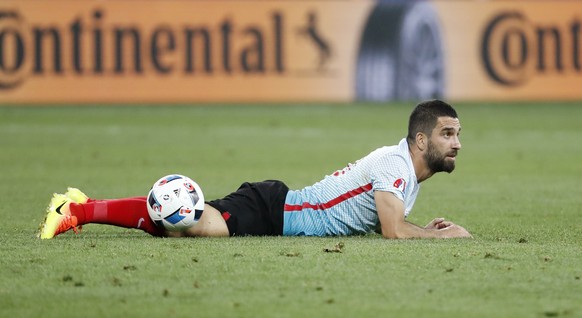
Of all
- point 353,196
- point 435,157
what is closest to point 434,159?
point 435,157

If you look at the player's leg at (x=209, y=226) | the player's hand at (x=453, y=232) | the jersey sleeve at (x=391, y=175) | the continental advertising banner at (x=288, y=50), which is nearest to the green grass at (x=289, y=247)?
the player's hand at (x=453, y=232)

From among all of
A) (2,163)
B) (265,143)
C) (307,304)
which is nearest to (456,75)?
(265,143)

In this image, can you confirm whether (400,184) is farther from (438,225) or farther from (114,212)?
(114,212)

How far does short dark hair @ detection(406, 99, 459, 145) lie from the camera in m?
8.78

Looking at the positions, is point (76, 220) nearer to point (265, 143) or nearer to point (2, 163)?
point (2, 163)

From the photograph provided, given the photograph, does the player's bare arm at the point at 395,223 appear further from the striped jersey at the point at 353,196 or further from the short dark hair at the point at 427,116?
the short dark hair at the point at 427,116

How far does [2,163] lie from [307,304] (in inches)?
422

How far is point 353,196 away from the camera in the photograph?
348 inches

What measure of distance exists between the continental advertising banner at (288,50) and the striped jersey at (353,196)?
16298mm

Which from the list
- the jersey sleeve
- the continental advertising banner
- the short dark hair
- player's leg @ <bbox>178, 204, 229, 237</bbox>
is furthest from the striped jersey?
the continental advertising banner

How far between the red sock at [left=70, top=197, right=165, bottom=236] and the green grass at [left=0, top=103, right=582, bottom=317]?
0.15 m

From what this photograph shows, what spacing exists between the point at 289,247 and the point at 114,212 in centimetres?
135

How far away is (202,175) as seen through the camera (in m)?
14.8

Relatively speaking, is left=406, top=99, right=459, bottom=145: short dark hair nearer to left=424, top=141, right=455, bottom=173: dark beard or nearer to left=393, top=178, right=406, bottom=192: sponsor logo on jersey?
left=424, top=141, right=455, bottom=173: dark beard
